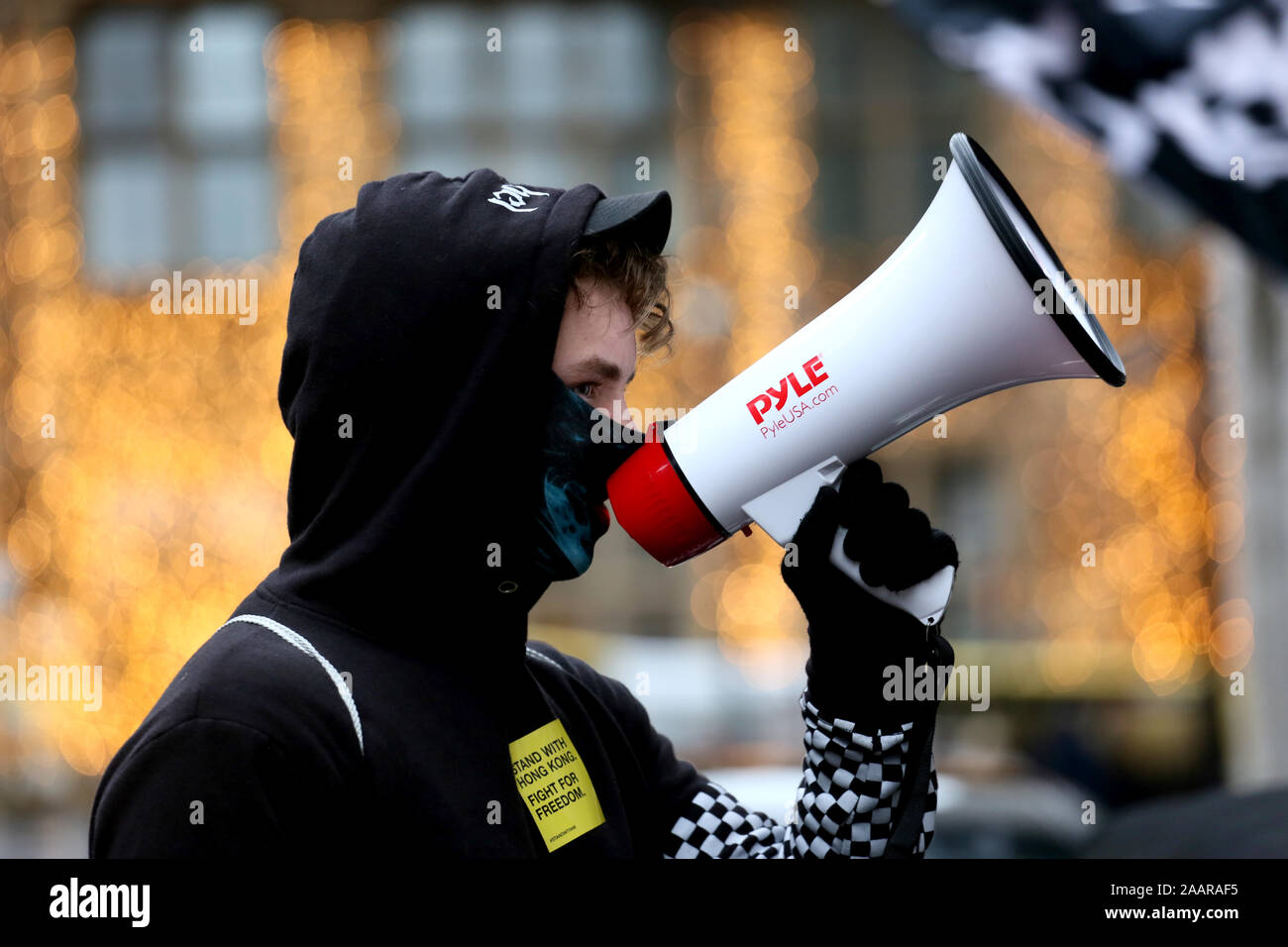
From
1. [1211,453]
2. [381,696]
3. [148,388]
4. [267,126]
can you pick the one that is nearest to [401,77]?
[267,126]

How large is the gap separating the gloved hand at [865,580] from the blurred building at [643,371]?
930cm

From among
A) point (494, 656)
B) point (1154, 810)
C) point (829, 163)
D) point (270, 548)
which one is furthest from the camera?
point (829, 163)

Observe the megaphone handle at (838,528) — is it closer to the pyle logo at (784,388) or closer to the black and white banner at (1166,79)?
the pyle logo at (784,388)

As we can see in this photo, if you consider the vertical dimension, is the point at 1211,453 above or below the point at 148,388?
below

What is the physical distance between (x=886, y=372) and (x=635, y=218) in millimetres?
381

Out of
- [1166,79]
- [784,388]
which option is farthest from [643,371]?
[784,388]

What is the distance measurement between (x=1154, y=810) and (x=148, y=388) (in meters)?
11.2

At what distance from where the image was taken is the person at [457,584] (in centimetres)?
144

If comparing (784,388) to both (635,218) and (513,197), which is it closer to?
(635,218)

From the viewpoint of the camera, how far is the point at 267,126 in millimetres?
13875

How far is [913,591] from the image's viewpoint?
179 cm
